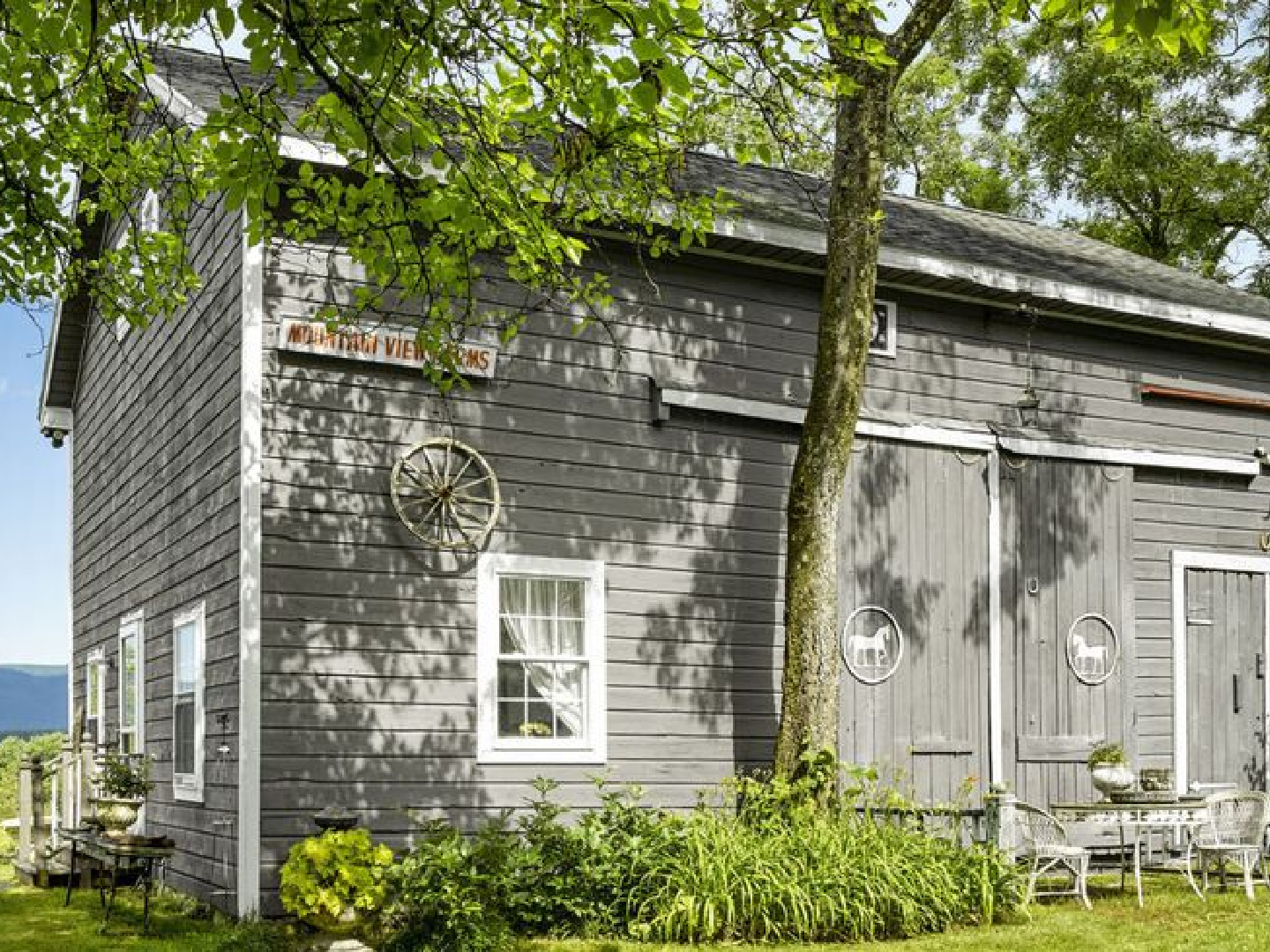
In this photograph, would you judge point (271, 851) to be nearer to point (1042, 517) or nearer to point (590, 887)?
point (590, 887)

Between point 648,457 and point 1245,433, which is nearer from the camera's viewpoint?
point 648,457

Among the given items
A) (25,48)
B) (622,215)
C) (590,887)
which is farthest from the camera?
(622,215)

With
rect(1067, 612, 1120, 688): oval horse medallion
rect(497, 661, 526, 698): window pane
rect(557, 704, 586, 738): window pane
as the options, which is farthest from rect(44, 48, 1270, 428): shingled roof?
rect(557, 704, 586, 738): window pane

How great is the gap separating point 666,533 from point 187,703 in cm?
394

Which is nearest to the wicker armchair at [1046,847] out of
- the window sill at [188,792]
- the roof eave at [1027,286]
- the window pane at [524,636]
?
the window pane at [524,636]

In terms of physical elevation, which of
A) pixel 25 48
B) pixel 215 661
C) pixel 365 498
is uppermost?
pixel 25 48

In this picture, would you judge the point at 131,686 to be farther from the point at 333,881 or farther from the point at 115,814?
the point at 333,881

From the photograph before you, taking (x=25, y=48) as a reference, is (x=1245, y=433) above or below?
below

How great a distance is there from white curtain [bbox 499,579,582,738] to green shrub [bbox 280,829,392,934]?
2.40 m

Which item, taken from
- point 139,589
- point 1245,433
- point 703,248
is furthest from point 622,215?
point 1245,433

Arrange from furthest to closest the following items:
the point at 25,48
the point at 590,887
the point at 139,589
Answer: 1. the point at 139,589
2. the point at 25,48
3. the point at 590,887

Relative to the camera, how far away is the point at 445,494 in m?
11.1

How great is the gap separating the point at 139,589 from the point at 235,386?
4334mm

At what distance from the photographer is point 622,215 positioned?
38.0 feet
